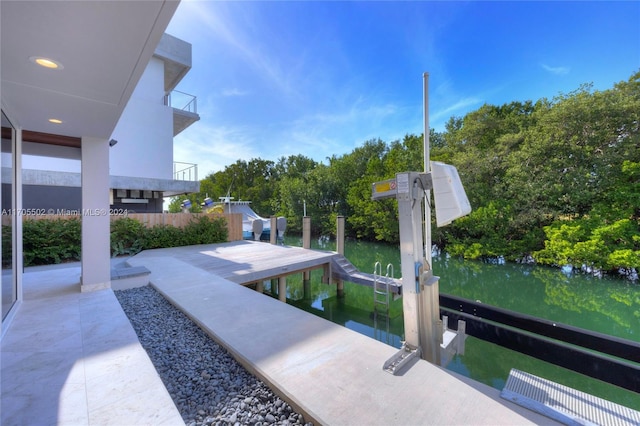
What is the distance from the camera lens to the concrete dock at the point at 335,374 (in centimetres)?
151

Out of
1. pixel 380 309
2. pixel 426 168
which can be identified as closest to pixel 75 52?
pixel 426 168

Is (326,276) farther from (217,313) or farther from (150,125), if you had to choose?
(150,125)

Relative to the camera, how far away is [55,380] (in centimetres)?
184

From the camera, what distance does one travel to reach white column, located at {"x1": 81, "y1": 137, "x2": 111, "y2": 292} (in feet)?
11.9

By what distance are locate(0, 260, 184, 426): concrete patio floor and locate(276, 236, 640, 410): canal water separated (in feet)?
13.1

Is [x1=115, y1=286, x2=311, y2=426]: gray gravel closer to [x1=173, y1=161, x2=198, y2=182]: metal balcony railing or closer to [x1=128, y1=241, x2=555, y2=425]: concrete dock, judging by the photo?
[x1=128, y1=241, x2=555, y2=425]: concrete dock

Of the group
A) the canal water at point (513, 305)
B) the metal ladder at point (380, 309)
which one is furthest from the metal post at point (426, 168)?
the metal ladder at point (380, 309)

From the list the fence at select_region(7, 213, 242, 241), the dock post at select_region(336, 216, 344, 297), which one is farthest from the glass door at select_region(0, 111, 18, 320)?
the dock post at select_region(336, 216, 344, 297)

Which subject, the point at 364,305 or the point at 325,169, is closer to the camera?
the point at 364,305

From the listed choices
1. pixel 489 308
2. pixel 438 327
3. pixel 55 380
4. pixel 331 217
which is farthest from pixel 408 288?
pixel 331 217

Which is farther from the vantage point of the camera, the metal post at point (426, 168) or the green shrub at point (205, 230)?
the green shrub at point (205, 230)

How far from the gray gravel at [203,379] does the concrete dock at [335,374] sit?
7cm

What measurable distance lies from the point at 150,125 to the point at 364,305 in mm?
11646

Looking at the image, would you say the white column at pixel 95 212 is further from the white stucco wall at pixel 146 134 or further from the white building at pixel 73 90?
the white stucco wall at pixel 146 134
